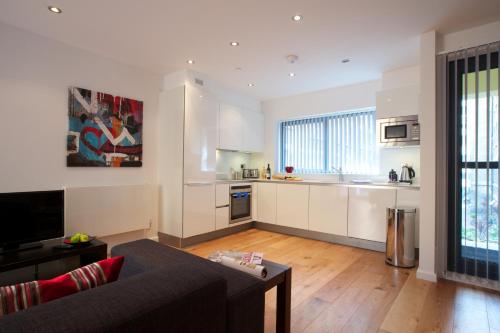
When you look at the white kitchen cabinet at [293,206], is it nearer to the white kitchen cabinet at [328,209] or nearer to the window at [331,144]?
the white kitchen cabinet at [328,209]

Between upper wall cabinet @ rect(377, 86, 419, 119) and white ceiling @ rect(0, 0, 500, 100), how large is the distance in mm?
375

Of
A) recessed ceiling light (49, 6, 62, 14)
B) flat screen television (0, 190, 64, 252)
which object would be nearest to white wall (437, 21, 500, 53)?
recessed ceiling light (49, 6, 62, 14)

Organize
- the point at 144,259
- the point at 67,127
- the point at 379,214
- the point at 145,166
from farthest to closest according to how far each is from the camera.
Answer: the point at 145,166 → the point at 379,214 → the point at 67,127 → the point at 144,259

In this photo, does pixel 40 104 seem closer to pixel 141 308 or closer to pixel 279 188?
pixel 141 308

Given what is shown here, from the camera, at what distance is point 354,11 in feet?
7.89

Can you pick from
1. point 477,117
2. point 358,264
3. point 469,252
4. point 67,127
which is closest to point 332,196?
point 358,264

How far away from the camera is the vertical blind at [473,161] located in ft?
8.25

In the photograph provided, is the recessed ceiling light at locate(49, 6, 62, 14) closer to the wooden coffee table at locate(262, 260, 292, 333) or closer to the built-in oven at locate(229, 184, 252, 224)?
the wooden coffee table at locate(262, 260, 292, 333)

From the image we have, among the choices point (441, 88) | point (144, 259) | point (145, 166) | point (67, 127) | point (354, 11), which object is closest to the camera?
point (144, 259)

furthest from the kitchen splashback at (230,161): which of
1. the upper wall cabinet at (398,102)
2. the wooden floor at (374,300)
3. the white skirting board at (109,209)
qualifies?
the upper wall cabinet at (398,102)

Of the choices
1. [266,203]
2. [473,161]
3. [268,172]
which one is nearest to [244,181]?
[266,203]

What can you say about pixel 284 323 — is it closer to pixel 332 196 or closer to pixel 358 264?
pixel 358 264

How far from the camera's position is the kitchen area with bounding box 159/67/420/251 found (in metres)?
3.60

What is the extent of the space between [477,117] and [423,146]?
1.68ft
